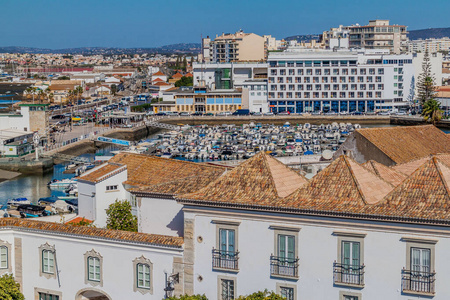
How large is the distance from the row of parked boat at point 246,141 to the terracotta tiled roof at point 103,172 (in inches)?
1571

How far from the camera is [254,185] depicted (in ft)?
55.0

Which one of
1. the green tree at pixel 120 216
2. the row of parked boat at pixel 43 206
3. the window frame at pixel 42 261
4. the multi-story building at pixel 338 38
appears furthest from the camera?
the multi-story building at pixel 338 38

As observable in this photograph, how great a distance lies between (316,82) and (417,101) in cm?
1585

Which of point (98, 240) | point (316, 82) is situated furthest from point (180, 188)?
point (316, 82)

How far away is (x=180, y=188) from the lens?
19.7 meters

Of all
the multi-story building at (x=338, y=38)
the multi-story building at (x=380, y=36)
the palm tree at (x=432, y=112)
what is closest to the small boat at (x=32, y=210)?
the palm tree at (x=432, y=112)

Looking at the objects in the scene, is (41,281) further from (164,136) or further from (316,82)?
(316,82)

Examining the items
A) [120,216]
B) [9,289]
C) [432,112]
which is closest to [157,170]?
[120,216]

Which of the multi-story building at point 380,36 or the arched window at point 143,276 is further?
the multi-story building at point 380,36

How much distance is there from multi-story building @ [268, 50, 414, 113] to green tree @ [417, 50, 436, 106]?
217 centimetres

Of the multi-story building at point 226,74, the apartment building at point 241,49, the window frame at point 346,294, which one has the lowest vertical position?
the window frame at point 346,294

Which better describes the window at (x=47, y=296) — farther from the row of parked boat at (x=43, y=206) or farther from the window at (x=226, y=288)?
the row of parked boat at (x=43, y=206)

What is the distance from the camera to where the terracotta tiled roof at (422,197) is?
14547 millimetres

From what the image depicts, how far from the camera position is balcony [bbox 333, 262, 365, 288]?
598 inches
